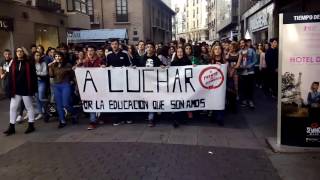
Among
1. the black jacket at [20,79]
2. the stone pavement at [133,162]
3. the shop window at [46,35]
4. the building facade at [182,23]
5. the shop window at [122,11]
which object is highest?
the building facade at [182,23]

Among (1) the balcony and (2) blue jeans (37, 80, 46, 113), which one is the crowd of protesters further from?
(1) the balcony

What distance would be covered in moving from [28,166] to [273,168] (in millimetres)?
3615

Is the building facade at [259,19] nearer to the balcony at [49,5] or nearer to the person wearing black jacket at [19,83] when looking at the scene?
the balcony at [49,5]

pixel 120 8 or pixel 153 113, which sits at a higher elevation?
pixel 120 8

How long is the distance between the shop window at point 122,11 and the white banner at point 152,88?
3601 cm

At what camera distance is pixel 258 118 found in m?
9.45

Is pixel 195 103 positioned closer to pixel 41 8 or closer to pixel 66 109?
pixel 66 109

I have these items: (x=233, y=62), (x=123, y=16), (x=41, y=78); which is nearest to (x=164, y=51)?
(x=233, y=62)

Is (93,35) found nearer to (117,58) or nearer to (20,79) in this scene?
(117,58)

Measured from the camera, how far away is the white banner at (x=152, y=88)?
8688 millimetres

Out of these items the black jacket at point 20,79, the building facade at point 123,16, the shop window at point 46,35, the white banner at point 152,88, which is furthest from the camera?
the building facade at point 123,16

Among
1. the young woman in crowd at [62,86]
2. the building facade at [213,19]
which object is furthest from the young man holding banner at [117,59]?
the building facade at [213,19]

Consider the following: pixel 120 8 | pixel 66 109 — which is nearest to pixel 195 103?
pixel 66 109

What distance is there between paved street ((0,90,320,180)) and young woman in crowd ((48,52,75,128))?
42 cm
